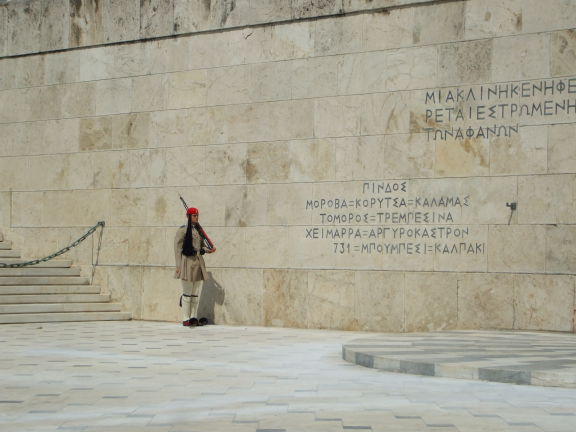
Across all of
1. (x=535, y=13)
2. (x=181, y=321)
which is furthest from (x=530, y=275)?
(x=181, y=321)

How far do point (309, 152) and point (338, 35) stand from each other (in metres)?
2.06

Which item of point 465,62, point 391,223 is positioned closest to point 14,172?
point 391,223

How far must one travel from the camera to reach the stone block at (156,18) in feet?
57.2

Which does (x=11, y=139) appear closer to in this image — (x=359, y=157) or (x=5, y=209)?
(x=5, y=209)

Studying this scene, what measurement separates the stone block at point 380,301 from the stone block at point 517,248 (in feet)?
5.10

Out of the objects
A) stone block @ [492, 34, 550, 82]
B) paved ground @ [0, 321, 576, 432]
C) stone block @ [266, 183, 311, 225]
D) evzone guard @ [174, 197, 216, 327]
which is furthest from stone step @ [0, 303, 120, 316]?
stone block @ [492, 34, 550, 82]

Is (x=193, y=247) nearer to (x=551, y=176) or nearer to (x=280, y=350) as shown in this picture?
(x=280, y=350)

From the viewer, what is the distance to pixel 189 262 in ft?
51.4

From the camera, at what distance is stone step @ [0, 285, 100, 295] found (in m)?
16.7

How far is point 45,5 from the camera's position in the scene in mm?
18766

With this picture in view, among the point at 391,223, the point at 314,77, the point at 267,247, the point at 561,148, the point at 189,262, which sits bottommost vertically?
the point at 189,262

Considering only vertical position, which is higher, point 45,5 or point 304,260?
point 45,5

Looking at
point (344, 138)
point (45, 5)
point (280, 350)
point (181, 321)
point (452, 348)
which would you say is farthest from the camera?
point (45, 5)

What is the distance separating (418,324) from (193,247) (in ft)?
13.2
